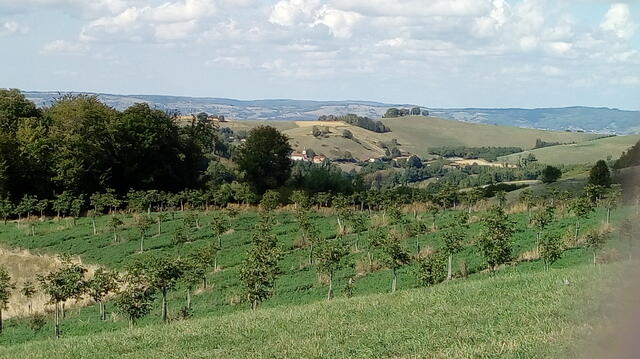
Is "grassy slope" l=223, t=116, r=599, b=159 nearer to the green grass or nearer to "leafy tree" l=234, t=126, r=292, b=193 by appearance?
"leafy tree" l=234, t=126, r=292, b=193

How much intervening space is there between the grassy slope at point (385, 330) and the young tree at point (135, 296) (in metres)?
5.10

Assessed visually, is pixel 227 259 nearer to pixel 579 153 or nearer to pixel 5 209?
pixel 5 209

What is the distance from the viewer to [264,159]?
6656cm

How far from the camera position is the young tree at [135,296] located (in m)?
20.9

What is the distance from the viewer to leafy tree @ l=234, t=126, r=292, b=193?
66062 mm

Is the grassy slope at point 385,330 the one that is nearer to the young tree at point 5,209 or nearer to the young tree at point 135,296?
the young tree at point 135,296

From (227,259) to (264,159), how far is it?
32.9 meters

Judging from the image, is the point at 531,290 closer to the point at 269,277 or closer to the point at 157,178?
the point at 269,277

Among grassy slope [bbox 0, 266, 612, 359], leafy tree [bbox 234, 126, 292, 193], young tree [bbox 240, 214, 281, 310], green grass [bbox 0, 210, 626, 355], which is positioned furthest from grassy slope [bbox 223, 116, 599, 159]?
grassy slope [bbox 0, 266, 612, 359]

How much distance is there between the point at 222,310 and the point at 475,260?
10643 mm

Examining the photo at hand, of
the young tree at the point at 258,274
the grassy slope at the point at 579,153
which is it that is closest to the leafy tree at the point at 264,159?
the young tree at the point at 258,274

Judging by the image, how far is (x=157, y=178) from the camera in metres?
62.3

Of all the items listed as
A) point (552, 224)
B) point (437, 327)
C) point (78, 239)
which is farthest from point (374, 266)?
point (78, 239)

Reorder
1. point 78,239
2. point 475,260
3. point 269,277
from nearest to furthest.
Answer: point 269,277, point 475,260, point 78,239
